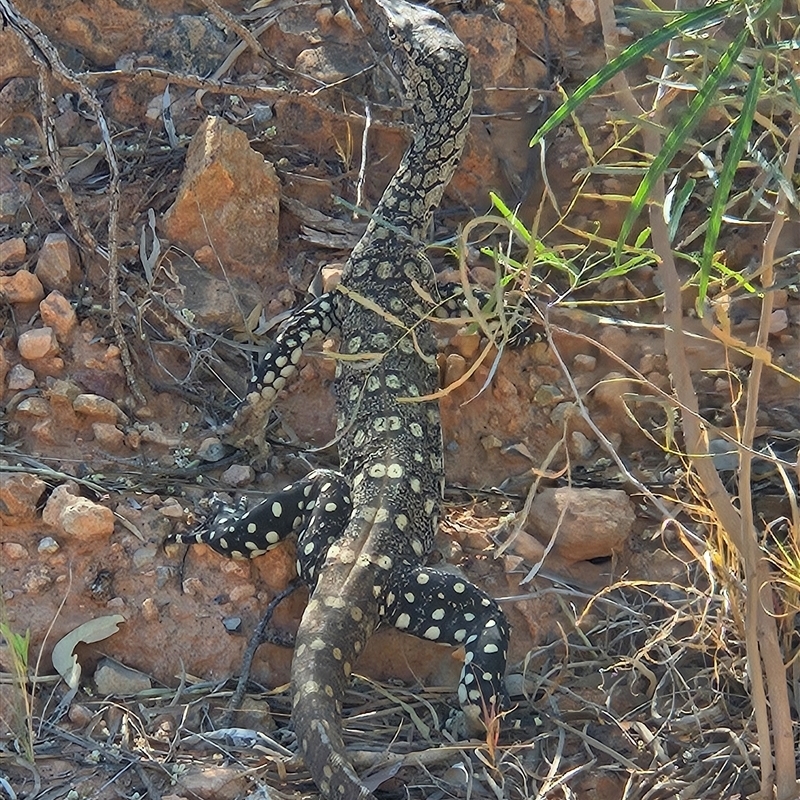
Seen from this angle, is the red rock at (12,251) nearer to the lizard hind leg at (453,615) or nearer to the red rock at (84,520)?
the red rock at (84,520)

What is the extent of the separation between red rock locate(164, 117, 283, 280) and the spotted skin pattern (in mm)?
591

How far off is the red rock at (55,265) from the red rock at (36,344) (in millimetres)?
378

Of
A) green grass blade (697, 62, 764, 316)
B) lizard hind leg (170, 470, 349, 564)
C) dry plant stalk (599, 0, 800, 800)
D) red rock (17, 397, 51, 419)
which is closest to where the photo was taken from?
green grass blade (697, 62, 764, 316)


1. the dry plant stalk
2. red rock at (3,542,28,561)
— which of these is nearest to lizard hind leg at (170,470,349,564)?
red rock at (3,542,28,561)

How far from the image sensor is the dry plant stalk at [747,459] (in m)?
2.83

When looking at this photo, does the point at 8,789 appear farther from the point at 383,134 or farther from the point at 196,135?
the point at 383,134

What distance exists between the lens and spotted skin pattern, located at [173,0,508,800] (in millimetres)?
4000

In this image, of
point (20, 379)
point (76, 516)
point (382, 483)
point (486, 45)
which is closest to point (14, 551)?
point (76, 516)

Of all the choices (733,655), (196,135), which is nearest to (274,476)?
(196,135)

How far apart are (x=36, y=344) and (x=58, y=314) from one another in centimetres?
21

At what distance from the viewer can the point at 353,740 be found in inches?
155

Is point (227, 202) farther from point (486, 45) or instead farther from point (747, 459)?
point (747, 459)

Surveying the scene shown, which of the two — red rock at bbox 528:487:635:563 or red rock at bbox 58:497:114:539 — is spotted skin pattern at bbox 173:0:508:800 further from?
red rock at bbox 528:487:635:563

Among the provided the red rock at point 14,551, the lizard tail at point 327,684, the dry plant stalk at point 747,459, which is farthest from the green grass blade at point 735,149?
the red rock at point 14,551
